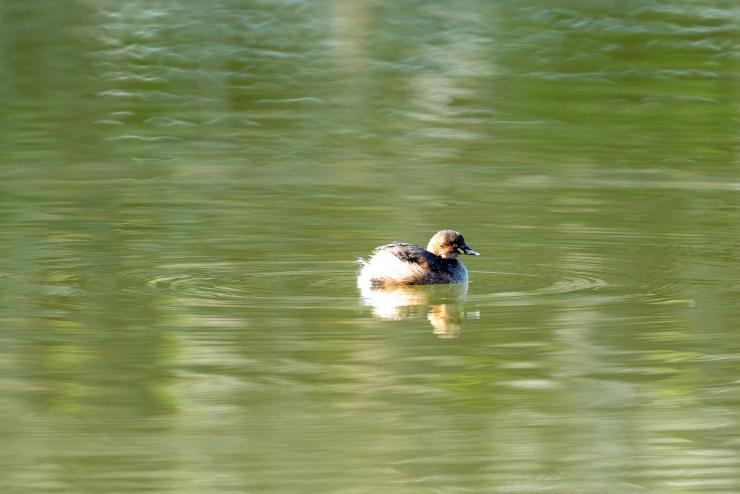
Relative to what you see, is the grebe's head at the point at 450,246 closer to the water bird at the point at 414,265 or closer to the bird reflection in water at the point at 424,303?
the water bird at the point at 414,265

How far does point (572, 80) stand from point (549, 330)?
649 inches

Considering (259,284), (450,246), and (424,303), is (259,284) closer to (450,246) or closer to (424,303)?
(424,303)

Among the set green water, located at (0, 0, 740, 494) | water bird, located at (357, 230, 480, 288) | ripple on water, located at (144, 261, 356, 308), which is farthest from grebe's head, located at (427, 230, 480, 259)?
ripple on water, located at (144, 261, 356, 308)

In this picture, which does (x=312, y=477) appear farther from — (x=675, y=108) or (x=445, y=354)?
(x=675, y=108)

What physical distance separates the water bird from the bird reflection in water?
0.18 ft

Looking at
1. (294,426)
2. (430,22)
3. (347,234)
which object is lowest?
(430,22)

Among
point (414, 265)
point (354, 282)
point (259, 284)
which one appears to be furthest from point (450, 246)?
point (259, 284)

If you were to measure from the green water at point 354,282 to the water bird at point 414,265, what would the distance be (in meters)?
0.13

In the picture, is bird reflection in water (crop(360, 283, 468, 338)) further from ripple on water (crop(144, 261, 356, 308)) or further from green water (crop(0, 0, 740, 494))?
ripple on water (crop(144, 261, 356, 308))

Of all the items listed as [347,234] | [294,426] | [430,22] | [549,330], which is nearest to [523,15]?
[430,22]

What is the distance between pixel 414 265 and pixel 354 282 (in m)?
0.41

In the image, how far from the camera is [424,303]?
12430mm

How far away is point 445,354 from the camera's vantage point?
10.6 meters

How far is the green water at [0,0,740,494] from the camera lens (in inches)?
336
